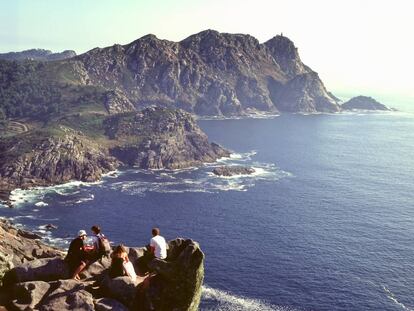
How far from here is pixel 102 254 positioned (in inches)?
1435

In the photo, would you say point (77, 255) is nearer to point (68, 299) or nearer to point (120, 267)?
point (120, 267)

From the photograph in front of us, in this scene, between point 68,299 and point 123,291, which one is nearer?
point 68,299

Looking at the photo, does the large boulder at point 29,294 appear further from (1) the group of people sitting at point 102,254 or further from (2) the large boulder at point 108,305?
(2) the large boulder at point 108,305

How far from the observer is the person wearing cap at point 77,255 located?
34.7 m

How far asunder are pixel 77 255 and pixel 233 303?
8445cm

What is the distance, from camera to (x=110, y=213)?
178750mm

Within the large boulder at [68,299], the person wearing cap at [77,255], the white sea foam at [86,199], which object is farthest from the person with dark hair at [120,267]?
the white sea foam at [86,199]

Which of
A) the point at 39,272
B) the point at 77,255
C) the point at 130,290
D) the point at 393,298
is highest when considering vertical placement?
the point at 77,255

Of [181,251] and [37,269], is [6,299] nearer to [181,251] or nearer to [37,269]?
[37,269]

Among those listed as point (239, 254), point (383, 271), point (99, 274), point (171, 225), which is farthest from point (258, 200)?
point (99, 274)

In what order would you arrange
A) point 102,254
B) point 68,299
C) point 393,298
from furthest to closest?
1. point 393,298
2. point 102,254
3. point 68,299

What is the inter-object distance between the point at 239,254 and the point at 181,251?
11110cm

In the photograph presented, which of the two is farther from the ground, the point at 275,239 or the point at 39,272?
the point at 39,272

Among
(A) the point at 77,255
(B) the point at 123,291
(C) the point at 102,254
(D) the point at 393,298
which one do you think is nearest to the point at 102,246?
(C) the point at 102,254
